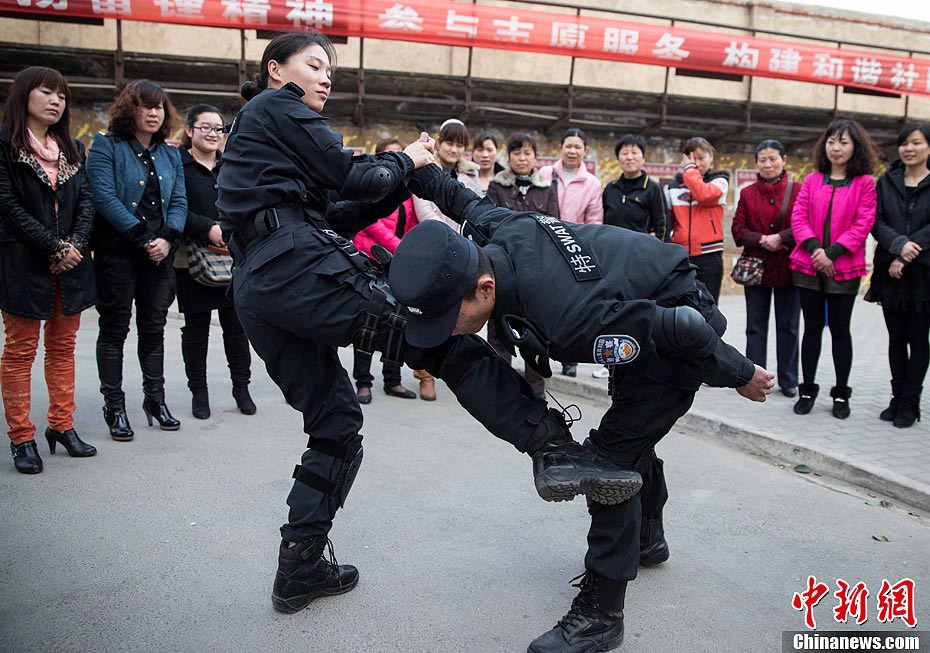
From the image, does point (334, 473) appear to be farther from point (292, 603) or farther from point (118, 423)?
point (118, 423)

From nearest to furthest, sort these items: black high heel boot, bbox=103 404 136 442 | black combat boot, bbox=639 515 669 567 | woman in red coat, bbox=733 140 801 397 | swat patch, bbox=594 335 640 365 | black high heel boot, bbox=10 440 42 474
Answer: swat patch, bbox=594 335 640 365, black combat boot, bbox=639 515 669 567, black high heel boot, bbox=10 440 42 474, black high heel boot, bbox=103 404 136 442, woman in red coat, bbox=733 140 801 397

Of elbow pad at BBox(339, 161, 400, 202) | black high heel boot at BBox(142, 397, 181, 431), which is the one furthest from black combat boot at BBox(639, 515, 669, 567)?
black high heel boot at BBox(142, 397, 181, 431)

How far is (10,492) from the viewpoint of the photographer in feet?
12.2

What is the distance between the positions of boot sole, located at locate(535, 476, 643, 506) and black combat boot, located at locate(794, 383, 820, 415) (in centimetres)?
369

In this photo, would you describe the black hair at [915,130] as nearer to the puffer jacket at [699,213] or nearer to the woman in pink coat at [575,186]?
the puffer jacket at [699,213]

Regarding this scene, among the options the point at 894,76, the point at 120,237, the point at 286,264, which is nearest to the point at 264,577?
the point at 286,264

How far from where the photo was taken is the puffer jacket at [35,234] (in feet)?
13.0

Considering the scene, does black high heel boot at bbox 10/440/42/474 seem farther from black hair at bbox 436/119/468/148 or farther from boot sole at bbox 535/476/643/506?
black hair at bbox 436/119/468/148

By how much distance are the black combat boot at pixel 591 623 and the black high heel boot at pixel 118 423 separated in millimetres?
3146

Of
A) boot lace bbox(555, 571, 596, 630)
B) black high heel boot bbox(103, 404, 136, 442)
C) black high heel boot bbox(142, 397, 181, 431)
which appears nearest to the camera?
boot lace bbox(555, 571, 596, 630)

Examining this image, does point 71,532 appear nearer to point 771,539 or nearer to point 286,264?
Answer: point 286,264

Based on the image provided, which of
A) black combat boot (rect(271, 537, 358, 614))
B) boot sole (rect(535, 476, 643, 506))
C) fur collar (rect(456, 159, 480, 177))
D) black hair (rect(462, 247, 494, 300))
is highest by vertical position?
fur collar (rect(456, 159, 480, 177))

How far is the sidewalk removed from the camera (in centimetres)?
426

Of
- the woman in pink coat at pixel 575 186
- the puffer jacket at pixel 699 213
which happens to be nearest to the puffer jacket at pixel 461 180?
the woman in pink coat at pixel 575 186
